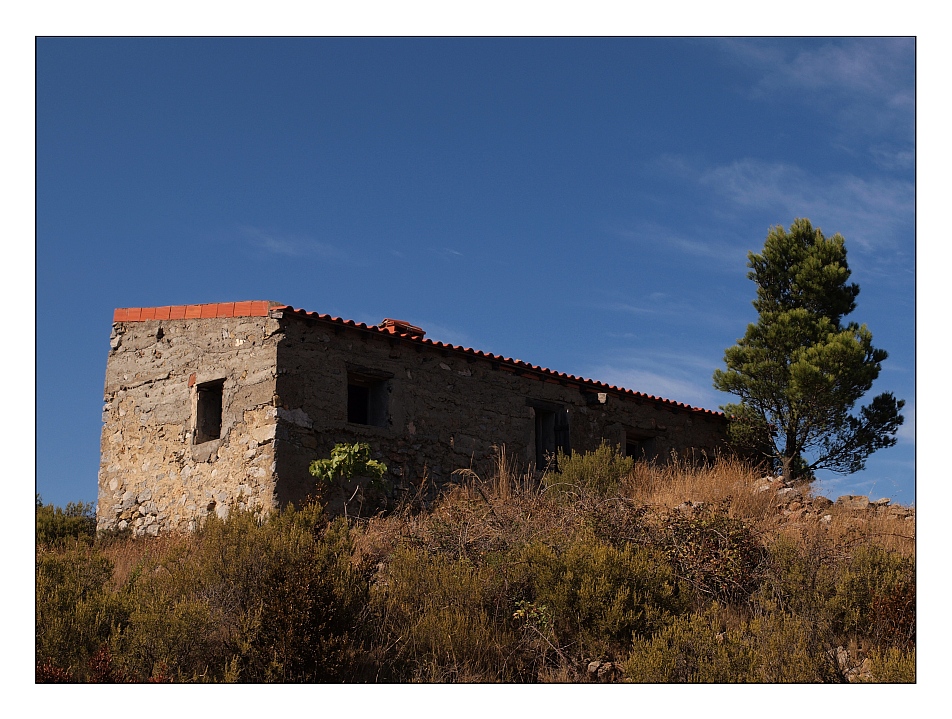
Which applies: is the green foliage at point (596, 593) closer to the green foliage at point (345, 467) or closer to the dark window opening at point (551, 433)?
the green foliage at point (345, 467)

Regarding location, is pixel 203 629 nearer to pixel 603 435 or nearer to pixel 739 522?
pixel 739 522

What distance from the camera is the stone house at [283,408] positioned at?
1379 cm

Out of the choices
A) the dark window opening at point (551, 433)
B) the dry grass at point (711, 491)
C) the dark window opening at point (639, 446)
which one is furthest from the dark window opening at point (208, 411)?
the dark window opening at point (639, 446)

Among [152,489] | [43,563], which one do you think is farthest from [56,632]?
[152,489]

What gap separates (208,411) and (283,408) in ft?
6.10

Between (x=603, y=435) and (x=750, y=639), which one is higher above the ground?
(x=603, y=435)

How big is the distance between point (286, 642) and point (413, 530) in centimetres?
334

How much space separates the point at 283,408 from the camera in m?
13.6

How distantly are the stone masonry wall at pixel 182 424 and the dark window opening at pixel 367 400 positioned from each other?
5.21 feet

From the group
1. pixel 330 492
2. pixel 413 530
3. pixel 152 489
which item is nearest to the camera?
pixel 413 530

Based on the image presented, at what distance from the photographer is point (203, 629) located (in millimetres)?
8719

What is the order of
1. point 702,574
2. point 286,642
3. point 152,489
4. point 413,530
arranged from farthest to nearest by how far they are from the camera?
point 152,489 → point 413,530 → point 702,574 → point 286,642

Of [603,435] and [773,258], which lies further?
[773,258]

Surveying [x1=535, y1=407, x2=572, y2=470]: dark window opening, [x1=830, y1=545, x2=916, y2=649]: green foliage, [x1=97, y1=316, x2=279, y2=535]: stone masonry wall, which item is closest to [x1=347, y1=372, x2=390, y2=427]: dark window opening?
[x1=97, y1=316, x2=279, y2=535]: stone masonry wall
